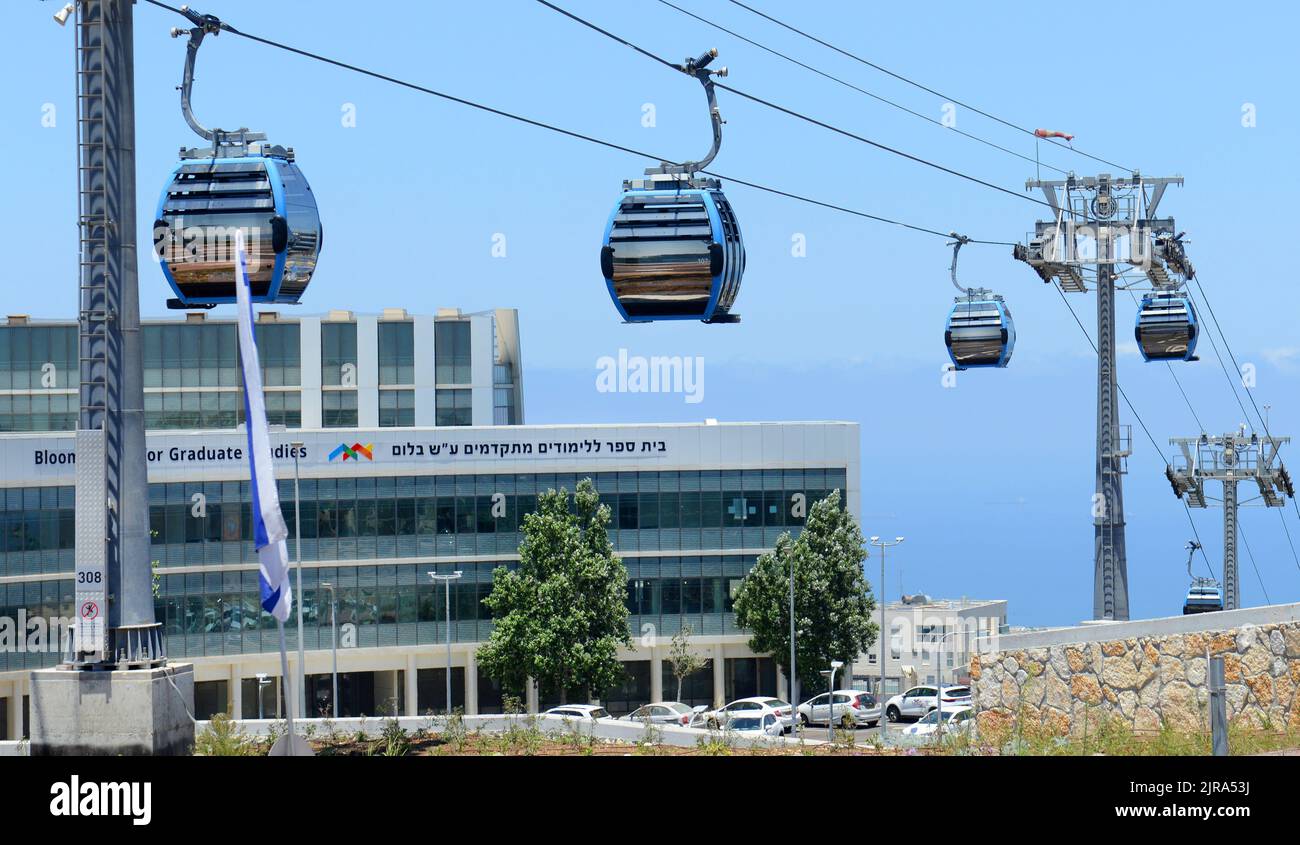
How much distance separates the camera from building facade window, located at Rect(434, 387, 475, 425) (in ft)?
283

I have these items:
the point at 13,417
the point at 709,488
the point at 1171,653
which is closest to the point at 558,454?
the point at 709,488

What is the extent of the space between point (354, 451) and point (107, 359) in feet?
158

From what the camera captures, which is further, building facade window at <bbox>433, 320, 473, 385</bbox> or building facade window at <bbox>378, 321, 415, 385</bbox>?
building facade window at <bbox>433, 320, 473, 385</bbox>

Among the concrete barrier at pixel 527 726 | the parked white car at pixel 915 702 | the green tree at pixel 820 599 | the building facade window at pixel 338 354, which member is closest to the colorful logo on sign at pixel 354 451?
the green tree at pixel 820 599

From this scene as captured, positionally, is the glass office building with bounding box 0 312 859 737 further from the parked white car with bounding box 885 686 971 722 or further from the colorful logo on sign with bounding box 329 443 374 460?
the parked white car with bounding box 885 686 971 722

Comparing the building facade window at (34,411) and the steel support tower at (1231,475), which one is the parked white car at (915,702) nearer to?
the steel support tower at (1231,475)

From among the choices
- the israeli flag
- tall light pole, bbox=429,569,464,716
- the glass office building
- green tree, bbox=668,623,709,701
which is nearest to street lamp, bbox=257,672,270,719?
the glass office building

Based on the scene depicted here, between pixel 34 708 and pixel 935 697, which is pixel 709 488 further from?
pixel 34 708

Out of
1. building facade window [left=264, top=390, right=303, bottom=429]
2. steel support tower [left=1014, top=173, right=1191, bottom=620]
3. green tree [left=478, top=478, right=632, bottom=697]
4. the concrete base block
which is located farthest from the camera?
building facade window [left=264, top=390, right=303, bottom=429]

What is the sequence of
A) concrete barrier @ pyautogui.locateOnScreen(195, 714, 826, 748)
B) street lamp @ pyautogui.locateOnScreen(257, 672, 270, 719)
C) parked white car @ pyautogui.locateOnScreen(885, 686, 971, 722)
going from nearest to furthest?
concrete barrier @ pyautogui.locateOnScreen(195, 714, 826, 748)
parked white car @ pyautogui.locateOnScreen(885, 686, 971, 722)
street lamp @ pyautogui.locateOnScreen(257, 672, 270, 719)

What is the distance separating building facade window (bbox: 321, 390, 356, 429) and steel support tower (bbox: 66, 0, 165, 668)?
69409 millimetres

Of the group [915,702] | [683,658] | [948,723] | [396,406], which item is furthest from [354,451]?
[948,723]
